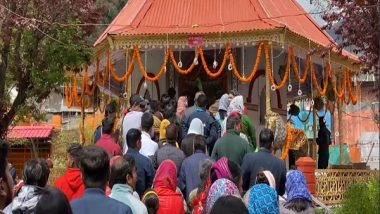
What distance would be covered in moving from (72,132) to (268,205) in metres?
26.4

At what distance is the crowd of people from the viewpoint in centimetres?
528

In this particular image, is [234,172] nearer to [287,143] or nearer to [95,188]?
[95,188]

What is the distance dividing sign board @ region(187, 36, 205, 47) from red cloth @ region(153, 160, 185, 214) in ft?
33.0

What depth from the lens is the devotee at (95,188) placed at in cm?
523

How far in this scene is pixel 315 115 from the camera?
75.8 feet

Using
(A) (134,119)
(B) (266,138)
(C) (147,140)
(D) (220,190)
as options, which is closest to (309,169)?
(A) (134,119)

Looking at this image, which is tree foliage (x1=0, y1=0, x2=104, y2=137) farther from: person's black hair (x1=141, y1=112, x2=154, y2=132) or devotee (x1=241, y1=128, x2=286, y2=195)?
devotee (x1=241, y1=128, x2=286, y2=195)

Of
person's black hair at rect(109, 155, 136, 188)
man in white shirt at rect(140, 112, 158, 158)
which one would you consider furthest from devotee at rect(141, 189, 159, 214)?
man in white shirt at rect(140, 112, 158, 158)

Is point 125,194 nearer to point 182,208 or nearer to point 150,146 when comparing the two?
point 182,208


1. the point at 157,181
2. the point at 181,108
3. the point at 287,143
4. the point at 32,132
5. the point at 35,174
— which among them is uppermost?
the point at 181,108

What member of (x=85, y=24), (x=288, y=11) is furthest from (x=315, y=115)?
(x=85, y=24)

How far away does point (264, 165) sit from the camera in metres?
9.05

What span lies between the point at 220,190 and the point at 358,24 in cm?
930

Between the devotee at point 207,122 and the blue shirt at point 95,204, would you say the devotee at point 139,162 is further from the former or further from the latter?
the devotee at point 207,122
